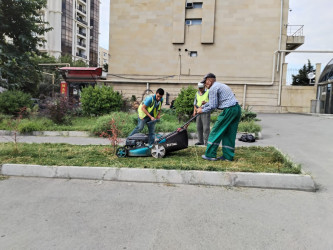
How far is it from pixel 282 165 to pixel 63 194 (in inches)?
155

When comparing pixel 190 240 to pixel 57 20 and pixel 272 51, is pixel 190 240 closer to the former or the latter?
pixel 272 51

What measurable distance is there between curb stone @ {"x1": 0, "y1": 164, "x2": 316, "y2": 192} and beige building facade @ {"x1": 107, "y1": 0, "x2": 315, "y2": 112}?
20.4m

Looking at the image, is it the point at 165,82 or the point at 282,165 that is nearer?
the point at 282,165

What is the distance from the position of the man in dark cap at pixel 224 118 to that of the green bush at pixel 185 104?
20.9 feet

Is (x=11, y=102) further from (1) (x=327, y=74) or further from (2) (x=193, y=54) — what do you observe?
(1) (x=327, y=74)

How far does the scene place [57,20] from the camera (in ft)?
197

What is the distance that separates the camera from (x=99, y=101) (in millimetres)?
13352

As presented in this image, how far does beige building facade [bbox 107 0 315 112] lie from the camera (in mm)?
24156

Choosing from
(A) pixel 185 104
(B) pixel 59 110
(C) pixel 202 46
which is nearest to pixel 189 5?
(C) pixel 202 46

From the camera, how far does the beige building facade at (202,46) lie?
24.2 metres

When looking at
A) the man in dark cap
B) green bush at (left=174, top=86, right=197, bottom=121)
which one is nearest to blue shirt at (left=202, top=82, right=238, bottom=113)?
the man in dark cap

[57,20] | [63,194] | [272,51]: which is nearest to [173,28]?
[272,51]

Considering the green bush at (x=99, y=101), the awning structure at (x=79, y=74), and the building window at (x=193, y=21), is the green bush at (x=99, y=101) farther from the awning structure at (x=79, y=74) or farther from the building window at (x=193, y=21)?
the building window at (x=193, y=21)

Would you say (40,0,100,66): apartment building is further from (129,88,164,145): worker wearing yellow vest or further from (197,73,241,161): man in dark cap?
(197,73,241,161): man in dark cap
